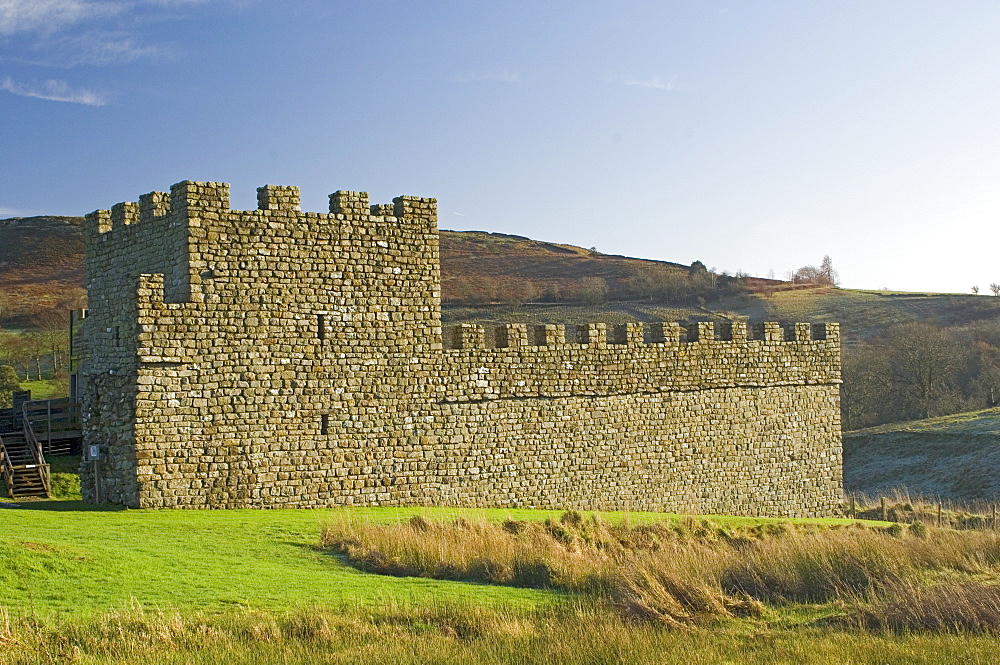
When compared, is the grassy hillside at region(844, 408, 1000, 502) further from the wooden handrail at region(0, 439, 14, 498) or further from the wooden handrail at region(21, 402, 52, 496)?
the wooden handrail at region(0, 439, 14, 498)

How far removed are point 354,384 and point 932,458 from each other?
2502 centimetres

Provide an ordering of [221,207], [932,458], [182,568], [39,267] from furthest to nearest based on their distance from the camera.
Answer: [39,267]
[932,458]
[221,207]
[182,568]

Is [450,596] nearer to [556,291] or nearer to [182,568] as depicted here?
[182,568]

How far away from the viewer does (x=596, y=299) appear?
2603 inches

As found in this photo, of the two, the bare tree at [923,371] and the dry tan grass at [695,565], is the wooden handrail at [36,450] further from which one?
the bare tree at [923,371]

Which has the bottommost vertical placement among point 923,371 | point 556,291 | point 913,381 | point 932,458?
point 932,458

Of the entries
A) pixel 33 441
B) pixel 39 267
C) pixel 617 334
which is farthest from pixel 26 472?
pixel 39 267

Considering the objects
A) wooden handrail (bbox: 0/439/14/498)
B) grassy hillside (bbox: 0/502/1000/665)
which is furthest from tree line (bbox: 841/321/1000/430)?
wooden handrail (bbox: 0/439/14/498)

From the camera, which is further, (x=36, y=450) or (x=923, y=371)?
(x=923, y=371)

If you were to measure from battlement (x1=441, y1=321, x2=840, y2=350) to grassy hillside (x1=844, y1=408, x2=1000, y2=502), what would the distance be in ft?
38.4

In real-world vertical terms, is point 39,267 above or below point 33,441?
above

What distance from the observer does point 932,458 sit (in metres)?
33.9

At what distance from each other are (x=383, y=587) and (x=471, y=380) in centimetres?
726

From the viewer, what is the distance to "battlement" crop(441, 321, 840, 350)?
17469 millimetres
